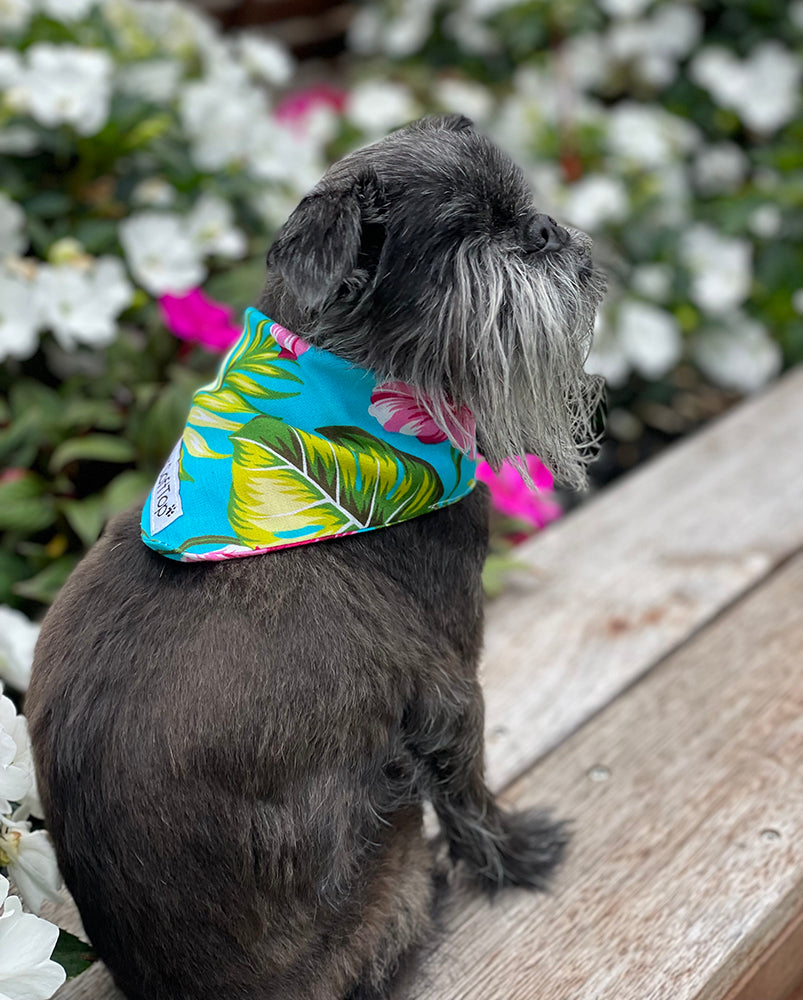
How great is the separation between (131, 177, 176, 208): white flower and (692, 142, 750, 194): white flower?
2112 mm

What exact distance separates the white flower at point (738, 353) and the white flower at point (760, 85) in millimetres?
835

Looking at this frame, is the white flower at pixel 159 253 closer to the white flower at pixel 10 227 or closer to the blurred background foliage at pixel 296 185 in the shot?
the blurred background foliage at pixel 296 185

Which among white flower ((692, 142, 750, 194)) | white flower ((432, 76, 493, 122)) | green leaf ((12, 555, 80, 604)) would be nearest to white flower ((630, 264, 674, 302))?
white flower ((692, 142, 750, 194))

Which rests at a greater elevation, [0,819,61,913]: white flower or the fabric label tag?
the fabric label tag

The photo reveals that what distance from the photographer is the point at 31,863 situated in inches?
59.4

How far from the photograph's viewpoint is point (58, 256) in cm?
268

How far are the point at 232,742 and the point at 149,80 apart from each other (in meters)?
2.39

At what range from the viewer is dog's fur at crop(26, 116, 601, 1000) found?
134 centimetres

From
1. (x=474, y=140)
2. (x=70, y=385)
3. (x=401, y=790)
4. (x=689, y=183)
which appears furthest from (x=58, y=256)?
(x=689, y=183)

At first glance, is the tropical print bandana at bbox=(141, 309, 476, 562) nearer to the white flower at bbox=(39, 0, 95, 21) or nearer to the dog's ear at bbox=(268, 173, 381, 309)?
the dog's ear at bbox=(268, 173, 381, 309)

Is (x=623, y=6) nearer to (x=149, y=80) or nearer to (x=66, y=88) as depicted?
(x=149, y=80)

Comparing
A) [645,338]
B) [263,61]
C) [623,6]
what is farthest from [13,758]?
[623,6]

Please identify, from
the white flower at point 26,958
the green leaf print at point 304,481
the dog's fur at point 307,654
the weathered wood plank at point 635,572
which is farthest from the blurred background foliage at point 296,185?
the white flower at point 26,958

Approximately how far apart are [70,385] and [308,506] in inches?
62.6
